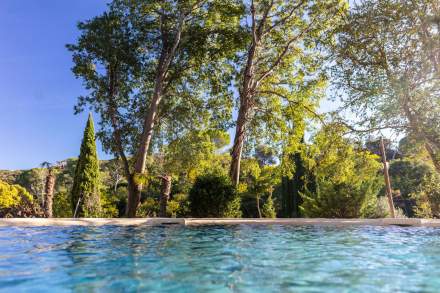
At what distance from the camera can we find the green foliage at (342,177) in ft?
48.5

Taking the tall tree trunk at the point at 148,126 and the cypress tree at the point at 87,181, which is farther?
the cypress tree at the point at 87,181

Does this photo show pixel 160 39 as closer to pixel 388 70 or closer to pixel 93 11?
pixel 93 11

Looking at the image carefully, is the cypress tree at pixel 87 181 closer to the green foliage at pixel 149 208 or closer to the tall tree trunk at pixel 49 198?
the tall tree trunk at pixel 49 198

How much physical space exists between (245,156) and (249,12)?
7.43 m

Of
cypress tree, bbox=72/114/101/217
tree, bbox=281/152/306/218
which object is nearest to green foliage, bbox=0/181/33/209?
cypress tree, bbox=72/114/101/217

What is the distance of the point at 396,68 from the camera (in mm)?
13484

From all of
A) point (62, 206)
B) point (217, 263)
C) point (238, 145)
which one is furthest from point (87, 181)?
point (217, 263)

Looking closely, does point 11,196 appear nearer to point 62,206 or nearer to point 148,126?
point 62,206

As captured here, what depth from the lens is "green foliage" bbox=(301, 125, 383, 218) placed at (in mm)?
14789

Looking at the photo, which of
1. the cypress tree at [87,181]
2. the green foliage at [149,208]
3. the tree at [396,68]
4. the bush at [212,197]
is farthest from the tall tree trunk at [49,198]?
the tree at [396,68]

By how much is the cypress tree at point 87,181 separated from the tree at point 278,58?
6855 millimetres

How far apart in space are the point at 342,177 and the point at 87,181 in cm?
1188

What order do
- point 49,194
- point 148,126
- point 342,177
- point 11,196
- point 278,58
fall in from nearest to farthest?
point 342,177
point 148,126
point 11,196
point 278,58
point 49,194

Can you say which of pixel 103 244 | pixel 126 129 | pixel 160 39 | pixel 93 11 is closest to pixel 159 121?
pixel 126 129
